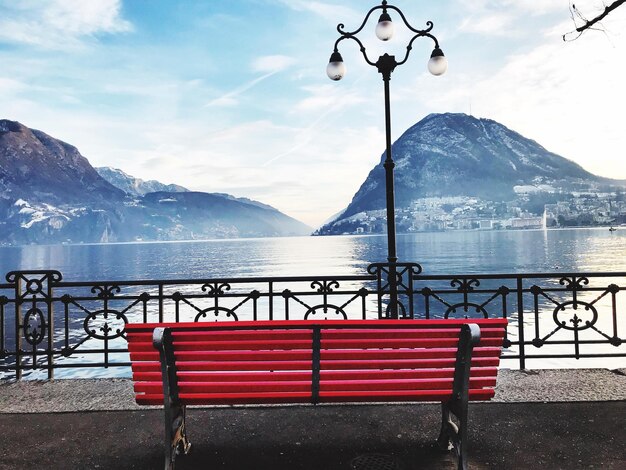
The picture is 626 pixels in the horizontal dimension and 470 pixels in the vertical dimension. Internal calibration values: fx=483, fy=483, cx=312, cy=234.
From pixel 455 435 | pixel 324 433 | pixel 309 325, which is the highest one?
pixel 309 325

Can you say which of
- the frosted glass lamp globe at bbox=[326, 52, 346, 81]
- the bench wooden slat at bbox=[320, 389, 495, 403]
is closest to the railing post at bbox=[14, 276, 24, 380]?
the bench wooden slat at bbox=[320, 389, 495, 403]

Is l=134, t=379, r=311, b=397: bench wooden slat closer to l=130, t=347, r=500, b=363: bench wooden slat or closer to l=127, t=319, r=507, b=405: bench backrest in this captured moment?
l=127, t=319, r=507, b=405: bench backrest

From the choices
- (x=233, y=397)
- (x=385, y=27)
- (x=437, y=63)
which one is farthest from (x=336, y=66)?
(x=233, y=397)

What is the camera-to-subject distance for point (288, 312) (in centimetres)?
625

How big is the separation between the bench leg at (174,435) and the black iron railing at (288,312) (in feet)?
1.79

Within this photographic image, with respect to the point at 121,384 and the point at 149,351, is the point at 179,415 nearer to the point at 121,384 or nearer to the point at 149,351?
the point at 149,351

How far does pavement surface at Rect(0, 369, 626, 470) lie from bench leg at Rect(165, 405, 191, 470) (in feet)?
0.38

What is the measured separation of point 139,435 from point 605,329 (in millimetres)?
40120

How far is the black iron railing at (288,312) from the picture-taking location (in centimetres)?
624

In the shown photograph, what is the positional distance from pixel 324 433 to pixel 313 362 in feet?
3.67

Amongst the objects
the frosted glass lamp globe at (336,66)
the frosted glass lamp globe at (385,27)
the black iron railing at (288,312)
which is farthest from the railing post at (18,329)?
the frosted glass lamp globe at (385,27)

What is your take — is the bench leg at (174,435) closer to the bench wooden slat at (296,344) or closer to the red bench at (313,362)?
the red bench at (313,362)

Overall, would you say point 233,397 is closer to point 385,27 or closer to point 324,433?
point 324,433

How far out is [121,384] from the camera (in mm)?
5625
